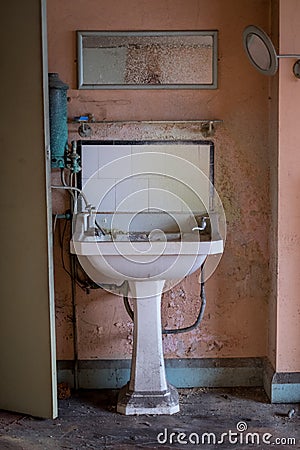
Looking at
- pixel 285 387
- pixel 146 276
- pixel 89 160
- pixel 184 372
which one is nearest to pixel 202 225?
pixel 146 276

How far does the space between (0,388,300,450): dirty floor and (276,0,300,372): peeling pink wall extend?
30cm

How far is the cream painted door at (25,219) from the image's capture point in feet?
9.39

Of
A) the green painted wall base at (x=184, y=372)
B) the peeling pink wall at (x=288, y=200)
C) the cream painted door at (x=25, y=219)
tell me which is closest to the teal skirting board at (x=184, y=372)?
the green painted wall base at (x=184, y=372)

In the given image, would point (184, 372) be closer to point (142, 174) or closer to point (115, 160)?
point (142, 174)

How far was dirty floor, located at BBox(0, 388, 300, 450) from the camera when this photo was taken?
9.08 ft

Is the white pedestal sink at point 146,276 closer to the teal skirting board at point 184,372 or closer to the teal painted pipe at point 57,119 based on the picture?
the teal skirting board at point 184,372

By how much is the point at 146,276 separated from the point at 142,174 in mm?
633

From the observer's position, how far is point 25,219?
2.96 metres

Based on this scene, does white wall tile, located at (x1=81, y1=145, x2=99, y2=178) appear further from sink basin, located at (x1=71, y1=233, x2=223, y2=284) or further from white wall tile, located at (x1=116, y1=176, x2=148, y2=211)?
sink basin, located at (x1=71, y1=233, x2=223, y2=284)

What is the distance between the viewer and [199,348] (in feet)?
11.3

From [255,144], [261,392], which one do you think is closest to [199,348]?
[261,392]

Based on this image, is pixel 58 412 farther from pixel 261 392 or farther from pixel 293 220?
pixel 293 220

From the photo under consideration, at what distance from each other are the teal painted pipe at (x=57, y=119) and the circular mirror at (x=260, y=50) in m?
0.92

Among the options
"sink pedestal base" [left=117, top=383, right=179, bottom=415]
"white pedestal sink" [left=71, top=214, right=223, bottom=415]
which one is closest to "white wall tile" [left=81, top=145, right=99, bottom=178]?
"white pedestal sink" [left=71, top=214, right=223, bottom=415]
